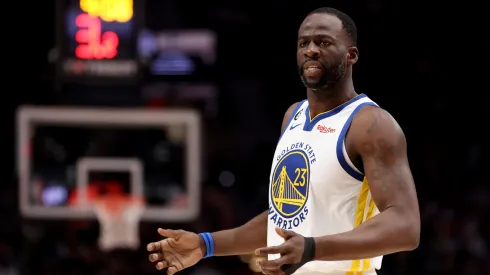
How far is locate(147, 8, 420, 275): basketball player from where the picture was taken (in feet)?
10.2

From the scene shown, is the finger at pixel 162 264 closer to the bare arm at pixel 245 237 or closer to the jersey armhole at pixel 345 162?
the bare arm at pixel 245 237

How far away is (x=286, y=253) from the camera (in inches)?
113

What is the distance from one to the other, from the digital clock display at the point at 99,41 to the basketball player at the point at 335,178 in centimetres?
509

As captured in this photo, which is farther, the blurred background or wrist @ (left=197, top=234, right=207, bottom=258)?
the blurred background

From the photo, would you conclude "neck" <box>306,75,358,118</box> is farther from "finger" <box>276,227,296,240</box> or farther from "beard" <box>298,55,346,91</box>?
"finger" <box>276,227,296,240</box>

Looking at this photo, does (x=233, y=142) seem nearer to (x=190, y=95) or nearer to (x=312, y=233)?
(x=190, y=95)

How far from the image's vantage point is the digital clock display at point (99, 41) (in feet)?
28.4

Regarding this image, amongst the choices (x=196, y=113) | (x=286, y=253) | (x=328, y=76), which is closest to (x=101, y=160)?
(x=196, y=113)

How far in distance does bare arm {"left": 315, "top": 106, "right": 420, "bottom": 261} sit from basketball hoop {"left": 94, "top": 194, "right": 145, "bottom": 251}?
20.9ft

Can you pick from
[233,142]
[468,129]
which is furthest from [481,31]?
[233,142]

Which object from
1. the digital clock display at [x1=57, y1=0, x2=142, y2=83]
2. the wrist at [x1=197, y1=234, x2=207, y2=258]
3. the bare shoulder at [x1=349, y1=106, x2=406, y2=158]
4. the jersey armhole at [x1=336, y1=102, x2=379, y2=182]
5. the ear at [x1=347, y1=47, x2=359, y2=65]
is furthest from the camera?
the digital clock display at [x1=57, y1=0, x2=142, y2=83]

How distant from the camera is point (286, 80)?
1139cm

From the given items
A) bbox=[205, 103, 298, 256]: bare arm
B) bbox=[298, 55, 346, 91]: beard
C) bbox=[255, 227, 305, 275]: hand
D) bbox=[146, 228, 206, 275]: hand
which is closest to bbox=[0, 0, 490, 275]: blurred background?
bbox=[205, 103, 298, 256]: bare arm

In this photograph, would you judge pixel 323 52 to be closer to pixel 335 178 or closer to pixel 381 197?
pixel 335 178
